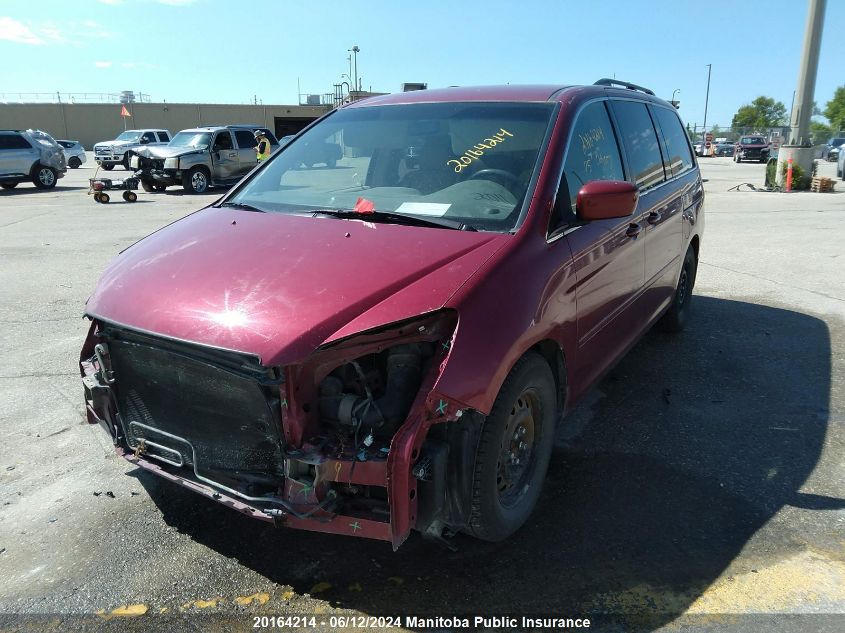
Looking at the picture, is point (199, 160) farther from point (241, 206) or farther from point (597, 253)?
point (597, 253)

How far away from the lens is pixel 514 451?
290cm

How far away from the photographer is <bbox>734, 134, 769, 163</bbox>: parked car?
41188 mm

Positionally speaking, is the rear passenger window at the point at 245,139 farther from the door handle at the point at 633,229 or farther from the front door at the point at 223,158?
the door handle at the point at 633,229

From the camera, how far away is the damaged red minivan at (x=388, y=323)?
2342 millimetres

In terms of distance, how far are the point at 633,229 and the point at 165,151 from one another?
1917 cm

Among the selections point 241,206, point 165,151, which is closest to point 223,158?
point 165,151

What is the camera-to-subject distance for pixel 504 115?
3584 mm

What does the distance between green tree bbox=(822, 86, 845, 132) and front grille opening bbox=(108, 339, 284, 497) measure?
106 m

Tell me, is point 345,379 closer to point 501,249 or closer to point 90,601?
point 501,249

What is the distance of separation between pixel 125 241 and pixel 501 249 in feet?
32.2

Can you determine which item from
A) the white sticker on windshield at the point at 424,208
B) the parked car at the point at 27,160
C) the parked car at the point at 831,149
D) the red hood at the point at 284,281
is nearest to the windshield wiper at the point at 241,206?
the red hood at the point at 284,281

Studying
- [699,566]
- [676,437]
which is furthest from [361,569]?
[676,437]

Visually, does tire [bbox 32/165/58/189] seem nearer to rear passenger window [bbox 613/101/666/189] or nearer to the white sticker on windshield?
rear passenger window [bbox 613/101/666/189]

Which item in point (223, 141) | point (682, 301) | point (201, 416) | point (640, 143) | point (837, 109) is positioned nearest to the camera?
point (201, 416)
